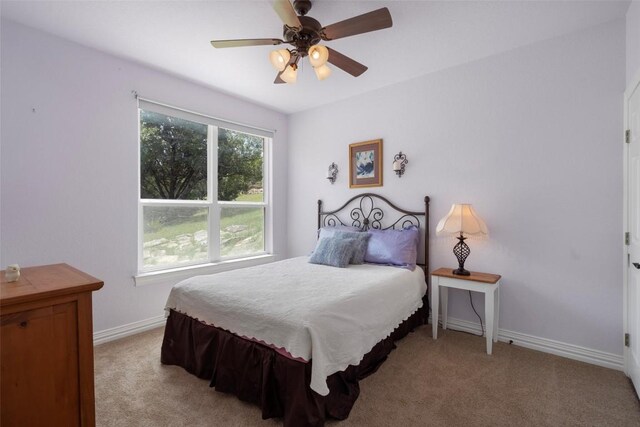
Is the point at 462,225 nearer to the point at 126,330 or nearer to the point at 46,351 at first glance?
the point at 46,351

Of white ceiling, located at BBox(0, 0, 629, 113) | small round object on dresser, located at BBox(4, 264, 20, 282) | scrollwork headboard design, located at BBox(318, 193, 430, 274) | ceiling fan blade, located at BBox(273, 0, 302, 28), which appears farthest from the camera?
scrollwork headboard design, located at BBox(318, 193, 430, 274)

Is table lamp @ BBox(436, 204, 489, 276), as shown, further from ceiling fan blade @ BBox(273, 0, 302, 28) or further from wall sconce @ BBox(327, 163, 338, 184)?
ceiling fan blade @ BBox(273, 0, 302, 28)

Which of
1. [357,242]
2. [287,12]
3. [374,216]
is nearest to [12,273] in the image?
[287,12]

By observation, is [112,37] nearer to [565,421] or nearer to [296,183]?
[296,183]

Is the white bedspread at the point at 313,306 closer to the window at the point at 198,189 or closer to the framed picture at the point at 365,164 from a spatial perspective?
the window at the point at 198,189

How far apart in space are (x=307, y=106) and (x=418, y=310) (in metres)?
2.92

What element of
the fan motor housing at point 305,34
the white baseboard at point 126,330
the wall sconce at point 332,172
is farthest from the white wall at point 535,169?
the white baseboard at point 126,330

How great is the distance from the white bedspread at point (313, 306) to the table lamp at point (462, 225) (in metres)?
0.47

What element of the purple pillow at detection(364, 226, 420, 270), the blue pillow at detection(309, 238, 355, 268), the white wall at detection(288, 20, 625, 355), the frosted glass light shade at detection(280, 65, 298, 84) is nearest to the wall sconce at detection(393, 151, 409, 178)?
the white wall at detection(288, 20, 625, 355)

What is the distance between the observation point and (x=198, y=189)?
353cm

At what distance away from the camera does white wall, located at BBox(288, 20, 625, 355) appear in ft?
7.58

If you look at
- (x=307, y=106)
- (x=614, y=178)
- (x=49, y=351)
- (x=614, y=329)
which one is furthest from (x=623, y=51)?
(x=49, y=351)

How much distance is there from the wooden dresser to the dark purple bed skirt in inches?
31.3

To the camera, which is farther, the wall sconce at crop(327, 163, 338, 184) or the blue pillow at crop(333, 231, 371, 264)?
the wall sconce at crop(327, 163, 338, 184)
